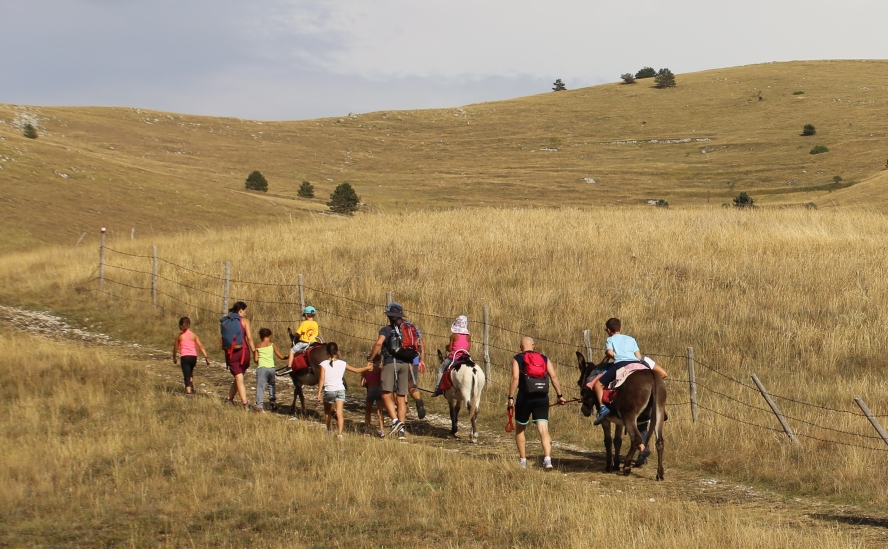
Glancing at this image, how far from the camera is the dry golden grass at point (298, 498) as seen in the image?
26.2 ft

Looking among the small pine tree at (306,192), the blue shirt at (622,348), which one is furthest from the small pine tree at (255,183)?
the blue shirt at (622,348)

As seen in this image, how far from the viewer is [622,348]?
11312 mm

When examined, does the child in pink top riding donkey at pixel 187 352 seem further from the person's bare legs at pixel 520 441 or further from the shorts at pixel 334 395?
the person's bare legs at pixel 520 441

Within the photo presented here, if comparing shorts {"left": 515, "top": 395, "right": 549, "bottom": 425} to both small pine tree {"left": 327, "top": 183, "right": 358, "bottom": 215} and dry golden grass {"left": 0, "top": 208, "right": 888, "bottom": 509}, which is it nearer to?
dry golden grass {"left": 0, "top": 208, "right": 888, "bottom": 509}

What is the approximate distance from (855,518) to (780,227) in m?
19.0

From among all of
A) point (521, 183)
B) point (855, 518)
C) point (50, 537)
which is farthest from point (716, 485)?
point (521, 183)

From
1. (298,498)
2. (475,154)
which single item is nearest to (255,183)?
(475,154)

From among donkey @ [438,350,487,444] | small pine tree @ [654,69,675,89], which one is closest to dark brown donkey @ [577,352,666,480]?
donkey @ [438,350,487,444]

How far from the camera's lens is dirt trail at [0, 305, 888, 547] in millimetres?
9109

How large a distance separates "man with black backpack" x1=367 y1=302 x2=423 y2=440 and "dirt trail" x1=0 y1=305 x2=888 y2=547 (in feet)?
1.76

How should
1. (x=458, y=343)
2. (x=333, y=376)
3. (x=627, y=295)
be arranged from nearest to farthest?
(x=333, y=376) < (x=458, y=343) < (x=627, y=295)

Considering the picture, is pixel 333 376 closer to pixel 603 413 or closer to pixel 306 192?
pixel 603 413

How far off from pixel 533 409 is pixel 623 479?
142 centimetres

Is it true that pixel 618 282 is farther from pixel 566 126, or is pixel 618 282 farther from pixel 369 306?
pixel 566 126
